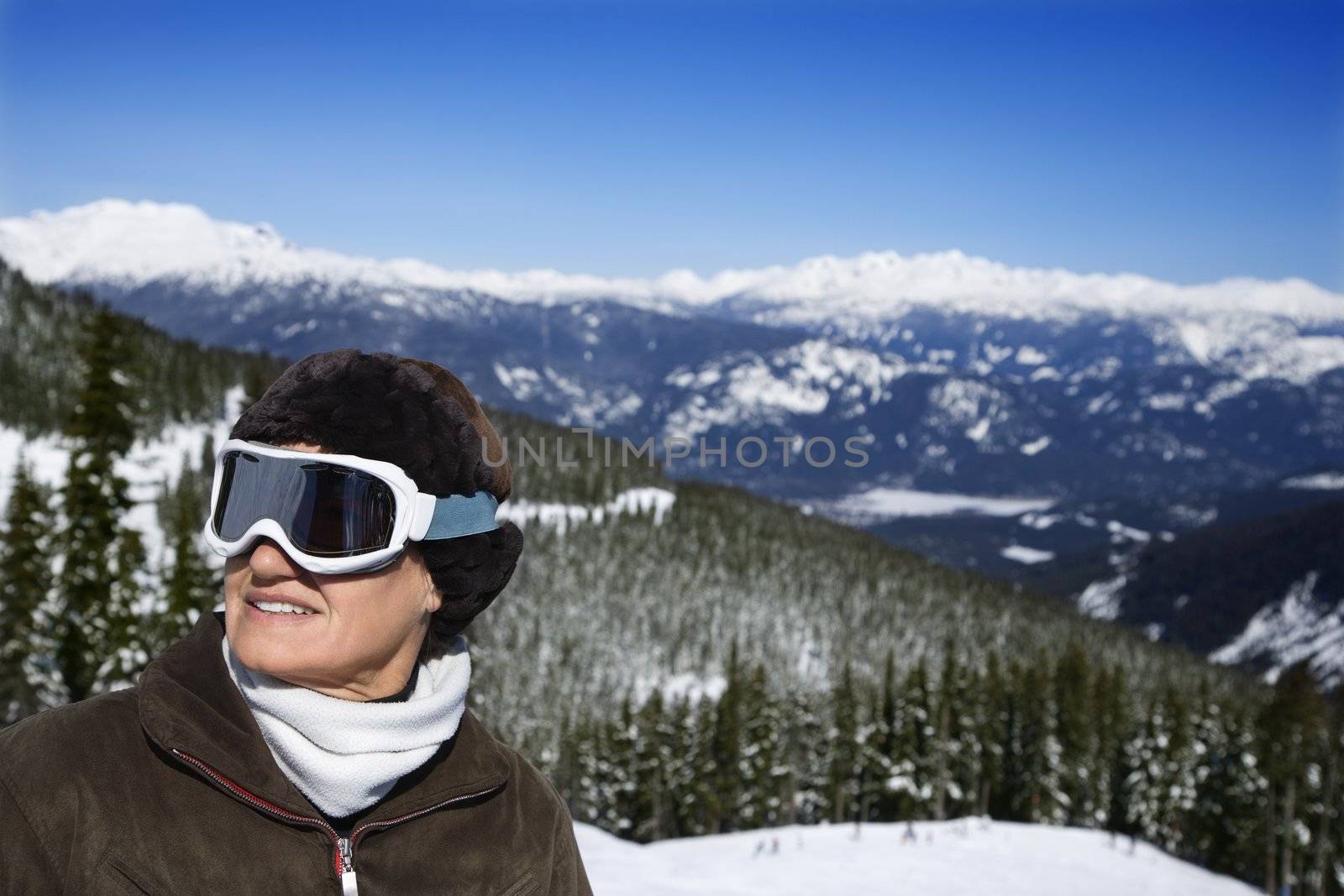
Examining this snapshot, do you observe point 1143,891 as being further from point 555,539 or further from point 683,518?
point 683,518

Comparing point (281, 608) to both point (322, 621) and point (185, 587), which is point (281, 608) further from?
point (185, 587)

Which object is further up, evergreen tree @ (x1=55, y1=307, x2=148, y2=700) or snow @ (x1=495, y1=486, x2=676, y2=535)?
evergreen tree @ (x1=55, y1=307, x2=148, y2=700)

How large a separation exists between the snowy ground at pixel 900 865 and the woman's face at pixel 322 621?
15245 millimetres

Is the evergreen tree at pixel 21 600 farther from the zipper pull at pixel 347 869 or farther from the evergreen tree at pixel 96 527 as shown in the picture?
the zipper pull at pixel 347 869

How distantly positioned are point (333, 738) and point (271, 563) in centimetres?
56

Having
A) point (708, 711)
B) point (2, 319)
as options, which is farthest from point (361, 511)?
point (2, 319)

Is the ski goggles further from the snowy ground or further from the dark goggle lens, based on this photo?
the snowy ground

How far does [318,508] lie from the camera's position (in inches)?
111

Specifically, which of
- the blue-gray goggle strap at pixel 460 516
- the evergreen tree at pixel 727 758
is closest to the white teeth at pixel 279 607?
the blue-gray goggle strap at pixel 460 516

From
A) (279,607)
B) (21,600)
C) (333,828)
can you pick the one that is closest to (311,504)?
(279,607)

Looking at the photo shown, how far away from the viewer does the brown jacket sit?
2.32 meters

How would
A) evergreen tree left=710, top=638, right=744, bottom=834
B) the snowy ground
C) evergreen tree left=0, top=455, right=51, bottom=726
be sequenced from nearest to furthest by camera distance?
the snowy ground
evergreen tree left=0, top=455, right=51, bottom=726
evergreen tree left=710, top=638, right=744, bottom=834

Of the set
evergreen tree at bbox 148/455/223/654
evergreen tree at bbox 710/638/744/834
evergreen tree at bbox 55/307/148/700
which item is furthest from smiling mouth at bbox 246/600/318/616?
evergreen tree at bbox 710/638/744/834

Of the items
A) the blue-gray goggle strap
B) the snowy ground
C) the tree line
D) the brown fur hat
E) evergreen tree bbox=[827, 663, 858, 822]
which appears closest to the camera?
the brown fur hat
